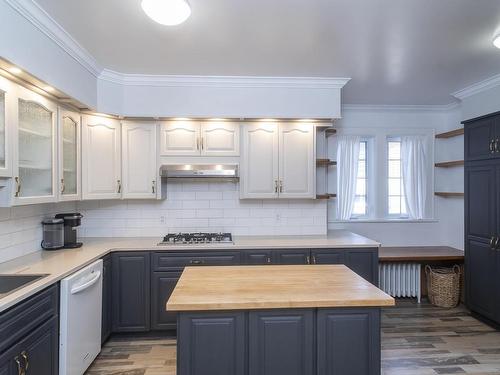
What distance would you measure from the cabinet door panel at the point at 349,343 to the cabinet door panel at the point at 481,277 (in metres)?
2.38

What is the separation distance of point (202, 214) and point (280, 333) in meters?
2.14

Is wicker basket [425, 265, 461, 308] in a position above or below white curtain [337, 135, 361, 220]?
below

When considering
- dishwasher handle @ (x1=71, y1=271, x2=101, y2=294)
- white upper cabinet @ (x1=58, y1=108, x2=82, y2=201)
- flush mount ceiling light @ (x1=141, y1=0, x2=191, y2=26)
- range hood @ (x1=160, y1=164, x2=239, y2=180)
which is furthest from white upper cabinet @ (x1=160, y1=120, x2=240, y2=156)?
flush mount ceiling light @ (x1=141, y1=0, x2=191, y2=26)

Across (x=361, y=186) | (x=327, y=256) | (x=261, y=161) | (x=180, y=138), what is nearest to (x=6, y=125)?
(x=180, y=138)

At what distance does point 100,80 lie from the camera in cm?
304

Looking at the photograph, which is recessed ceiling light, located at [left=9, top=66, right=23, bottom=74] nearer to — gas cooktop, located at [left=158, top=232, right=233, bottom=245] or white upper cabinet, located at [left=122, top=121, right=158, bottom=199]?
white upper cabinet, located at [left=122, top=121, right=158, bottom=199]

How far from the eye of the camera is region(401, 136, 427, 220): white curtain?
427 cm

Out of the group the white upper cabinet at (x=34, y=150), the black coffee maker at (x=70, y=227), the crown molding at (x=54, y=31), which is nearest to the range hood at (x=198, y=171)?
the black coffee maker at (x=70, y=227)

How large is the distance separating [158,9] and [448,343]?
12.2 feet

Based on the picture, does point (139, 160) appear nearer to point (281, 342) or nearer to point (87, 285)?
point (87, 285)

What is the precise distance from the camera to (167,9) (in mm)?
1725

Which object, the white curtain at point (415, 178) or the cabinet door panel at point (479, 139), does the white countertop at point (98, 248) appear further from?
the cabinet door panel at point (479, 139)

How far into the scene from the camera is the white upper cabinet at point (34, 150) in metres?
2.06

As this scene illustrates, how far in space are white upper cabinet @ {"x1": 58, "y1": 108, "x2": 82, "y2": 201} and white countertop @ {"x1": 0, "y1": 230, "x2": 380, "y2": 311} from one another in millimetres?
511
